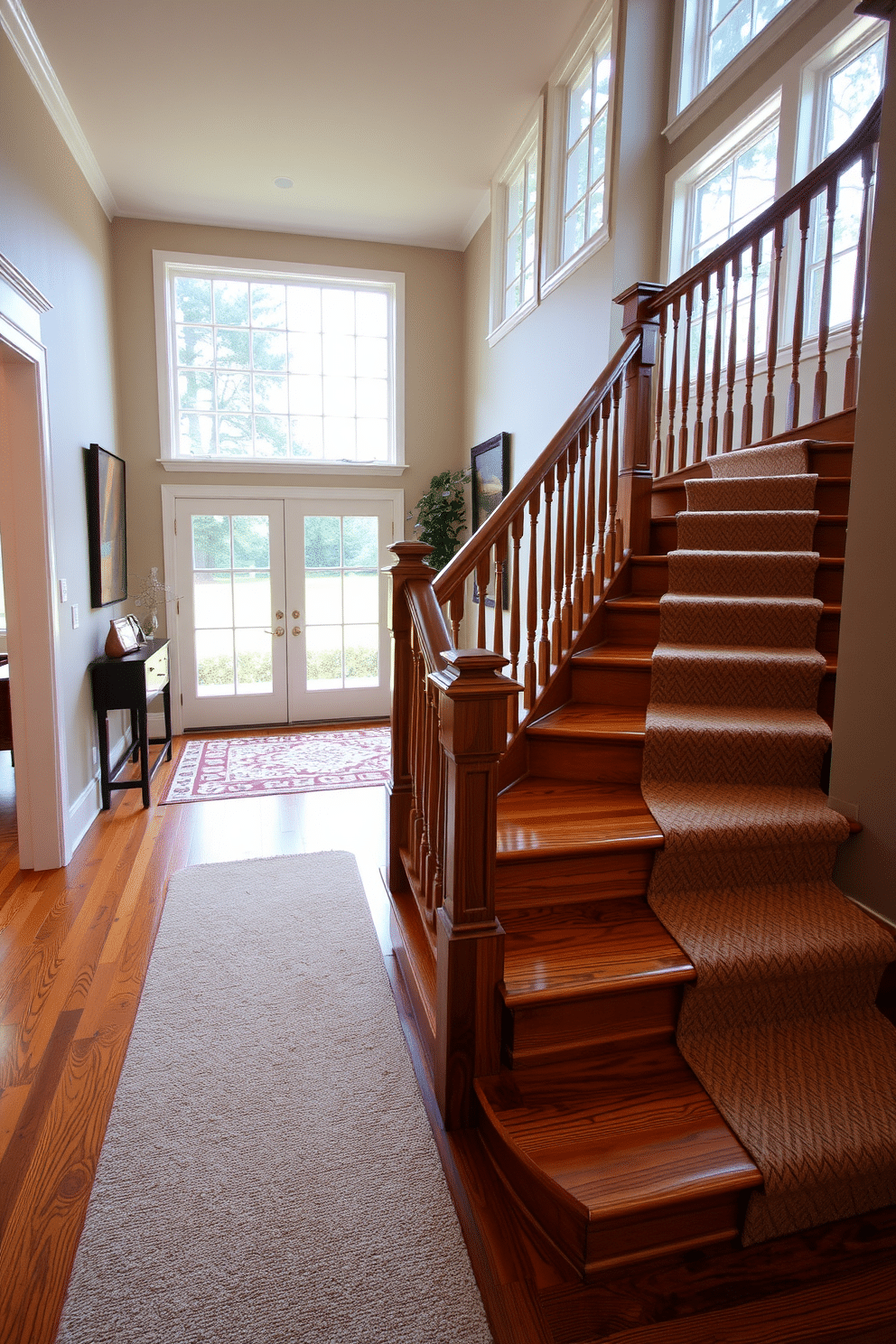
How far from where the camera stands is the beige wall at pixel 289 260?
18.3ft

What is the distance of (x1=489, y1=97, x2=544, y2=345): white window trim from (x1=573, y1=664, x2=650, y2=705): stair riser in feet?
9.69

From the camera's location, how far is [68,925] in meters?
2.90

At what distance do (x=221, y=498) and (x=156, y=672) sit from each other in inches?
70.0

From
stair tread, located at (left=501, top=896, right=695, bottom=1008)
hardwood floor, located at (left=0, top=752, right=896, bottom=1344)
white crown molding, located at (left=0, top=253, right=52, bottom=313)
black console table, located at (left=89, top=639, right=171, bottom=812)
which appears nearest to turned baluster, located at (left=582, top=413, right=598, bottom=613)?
stair tread, located at (left=501, top=896, right=695, bottom=1008)

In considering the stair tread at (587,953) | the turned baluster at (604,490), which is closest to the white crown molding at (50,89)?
the turned baluster at (604,490)

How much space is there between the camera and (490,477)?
221 inches

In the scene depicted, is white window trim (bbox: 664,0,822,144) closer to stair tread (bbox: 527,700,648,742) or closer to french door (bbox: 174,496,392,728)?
stair tread (bbox: 527,700,648,742)

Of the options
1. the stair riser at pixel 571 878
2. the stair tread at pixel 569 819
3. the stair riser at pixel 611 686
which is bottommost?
the stair riser at pixel 571 878

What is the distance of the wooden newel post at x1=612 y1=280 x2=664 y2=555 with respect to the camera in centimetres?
314

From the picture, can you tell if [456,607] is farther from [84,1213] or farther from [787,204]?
[787,204]

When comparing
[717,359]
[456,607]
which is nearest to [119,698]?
[456,607]

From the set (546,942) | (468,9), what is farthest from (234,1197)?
(468,9)

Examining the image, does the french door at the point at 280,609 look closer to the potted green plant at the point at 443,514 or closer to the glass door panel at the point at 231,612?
the glass door panel at the point at 231,612

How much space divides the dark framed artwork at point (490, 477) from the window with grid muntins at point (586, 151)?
1.33m
